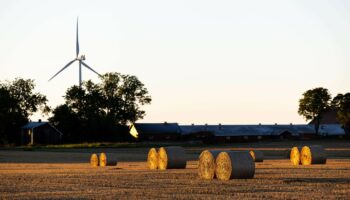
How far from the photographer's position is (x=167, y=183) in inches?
1047

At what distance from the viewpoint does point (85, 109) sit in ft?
450

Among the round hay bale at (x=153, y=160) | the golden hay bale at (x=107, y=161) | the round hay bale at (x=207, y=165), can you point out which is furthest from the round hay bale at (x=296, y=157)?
the round hay bale at (x=207, y=165)

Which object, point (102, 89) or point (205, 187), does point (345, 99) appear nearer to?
point (102, 89)

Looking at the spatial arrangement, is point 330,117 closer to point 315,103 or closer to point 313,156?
point 315,103

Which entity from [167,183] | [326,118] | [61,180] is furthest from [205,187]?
[326,118]

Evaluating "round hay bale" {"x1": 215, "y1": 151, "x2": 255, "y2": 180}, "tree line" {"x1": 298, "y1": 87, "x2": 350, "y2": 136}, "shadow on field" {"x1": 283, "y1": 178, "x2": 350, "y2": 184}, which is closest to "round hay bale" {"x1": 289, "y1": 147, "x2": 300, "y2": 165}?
"shadow on field" {"x1": 283, "y1": 178, "x2": 350, "y2": 184}

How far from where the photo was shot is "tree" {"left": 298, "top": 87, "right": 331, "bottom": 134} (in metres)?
171

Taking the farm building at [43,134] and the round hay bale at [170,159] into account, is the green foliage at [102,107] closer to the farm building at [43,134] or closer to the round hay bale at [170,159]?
the farm building at [43,134]

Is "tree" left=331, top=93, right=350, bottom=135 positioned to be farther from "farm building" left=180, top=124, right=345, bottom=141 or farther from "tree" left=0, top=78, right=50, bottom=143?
"tree" left=0, top=78, right=50, bottom=143

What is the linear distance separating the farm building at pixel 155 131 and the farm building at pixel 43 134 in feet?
72.7

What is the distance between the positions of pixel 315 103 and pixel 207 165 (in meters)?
145

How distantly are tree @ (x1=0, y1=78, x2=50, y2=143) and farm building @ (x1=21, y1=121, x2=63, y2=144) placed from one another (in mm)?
4483

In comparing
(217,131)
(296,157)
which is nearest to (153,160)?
(296,157)

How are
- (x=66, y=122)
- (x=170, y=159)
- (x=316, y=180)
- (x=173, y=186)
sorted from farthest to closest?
(x=66, y=122)
(x=170, y=159)
(x=316, y=180)
(x=173, y=186)
